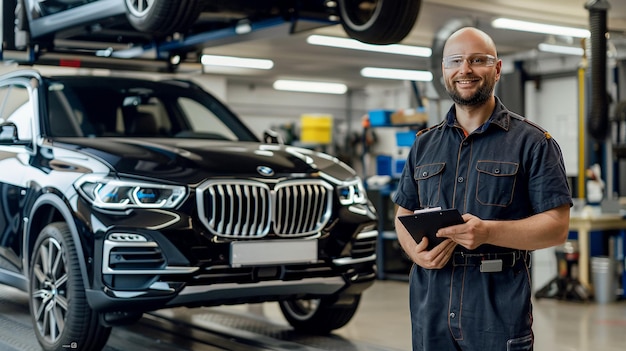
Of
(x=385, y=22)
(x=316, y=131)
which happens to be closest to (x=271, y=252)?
(x=385, y=22)

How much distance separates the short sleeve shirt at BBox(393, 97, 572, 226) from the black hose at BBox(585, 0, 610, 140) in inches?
203

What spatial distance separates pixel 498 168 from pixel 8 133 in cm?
351

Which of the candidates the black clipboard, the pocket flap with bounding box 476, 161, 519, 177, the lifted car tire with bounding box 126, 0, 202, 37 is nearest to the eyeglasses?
the pocket flap with bounding box 476, 161, 519, 177

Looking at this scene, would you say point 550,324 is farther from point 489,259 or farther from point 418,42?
point 418,42

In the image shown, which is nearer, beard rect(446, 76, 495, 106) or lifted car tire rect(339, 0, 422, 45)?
beard rect(446, 76, 495, 106)

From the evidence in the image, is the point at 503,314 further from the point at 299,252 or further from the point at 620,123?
the point at 620,123

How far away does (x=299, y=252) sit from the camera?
14.4 feet

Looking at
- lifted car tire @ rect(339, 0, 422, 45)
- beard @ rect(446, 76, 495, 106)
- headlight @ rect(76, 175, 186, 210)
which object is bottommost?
headlight @ rect(76, 175, 186, 210)

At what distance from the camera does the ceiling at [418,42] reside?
1334 cm

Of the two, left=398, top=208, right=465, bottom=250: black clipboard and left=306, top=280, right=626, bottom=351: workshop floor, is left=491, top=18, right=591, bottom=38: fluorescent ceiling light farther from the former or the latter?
left=398, top=208, right=465, bottom=250: black clipboard

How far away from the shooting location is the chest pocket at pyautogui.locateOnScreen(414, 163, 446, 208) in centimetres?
235

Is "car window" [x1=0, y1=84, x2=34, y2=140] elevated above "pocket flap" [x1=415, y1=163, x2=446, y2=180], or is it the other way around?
"car window" [x1=0, y1=84, x2=34, y2=140]

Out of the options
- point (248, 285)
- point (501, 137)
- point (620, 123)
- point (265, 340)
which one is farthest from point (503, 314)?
point (620, 123)

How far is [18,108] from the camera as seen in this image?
5246 mm
